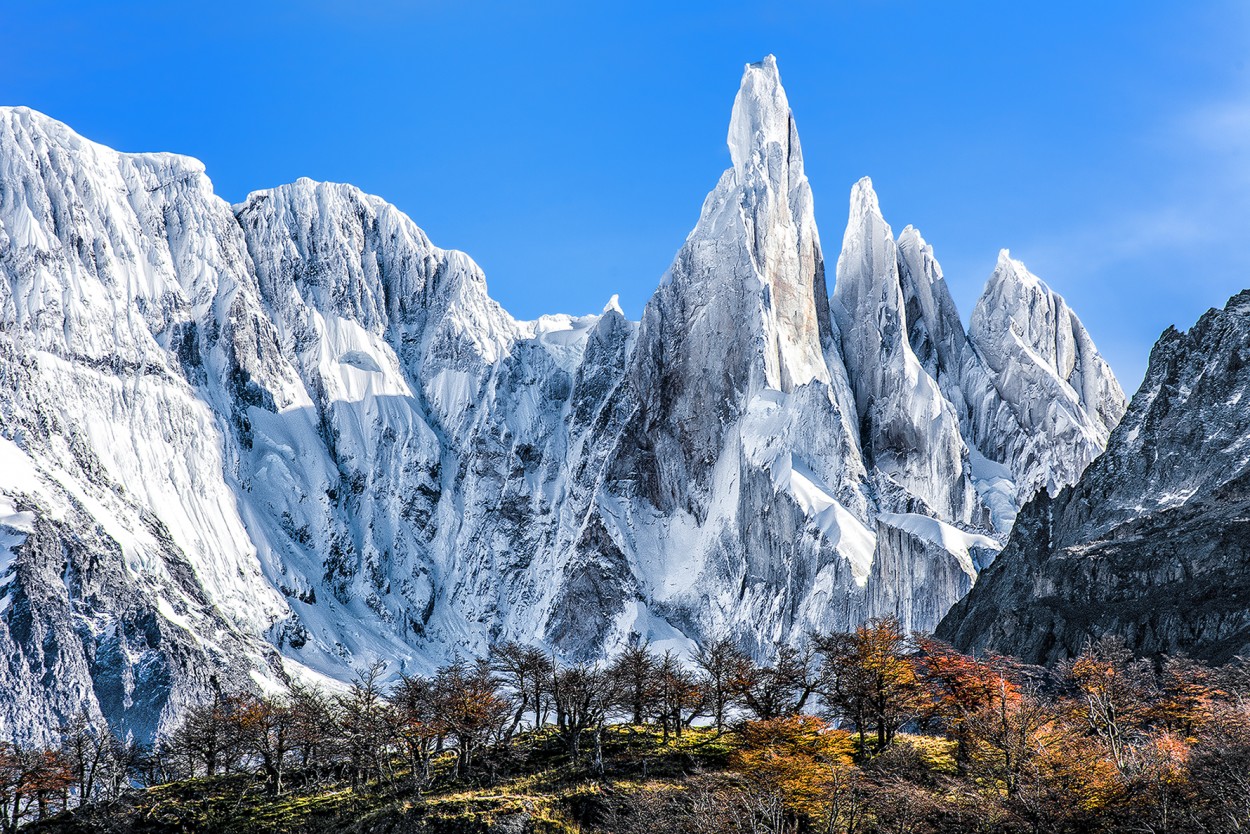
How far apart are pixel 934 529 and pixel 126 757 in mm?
93829

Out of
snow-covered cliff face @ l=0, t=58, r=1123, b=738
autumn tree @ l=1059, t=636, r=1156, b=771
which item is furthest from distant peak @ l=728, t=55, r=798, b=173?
autumn tree @ l=1059, t=636, r=1156, b=771

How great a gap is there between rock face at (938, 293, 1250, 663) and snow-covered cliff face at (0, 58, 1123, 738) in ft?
115

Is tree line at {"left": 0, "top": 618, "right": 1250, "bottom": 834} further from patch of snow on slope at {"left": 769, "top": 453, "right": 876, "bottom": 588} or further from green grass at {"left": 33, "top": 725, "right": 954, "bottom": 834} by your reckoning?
patch of snow on slope at {"left": 769, "top": 453, "right": 876, "bottom": 588}

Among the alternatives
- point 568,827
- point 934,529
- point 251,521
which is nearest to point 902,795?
point 568,827

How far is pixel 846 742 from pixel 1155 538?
35.2m

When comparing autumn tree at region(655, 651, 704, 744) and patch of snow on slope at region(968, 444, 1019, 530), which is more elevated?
patch of snow on slope at region(968, 444, 1019, 530)

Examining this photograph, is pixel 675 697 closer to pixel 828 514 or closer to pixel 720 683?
pixel 720 683

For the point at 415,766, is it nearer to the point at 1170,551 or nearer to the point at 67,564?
the point at 1170,551

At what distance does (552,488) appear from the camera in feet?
656

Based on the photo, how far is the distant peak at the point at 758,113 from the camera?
638 feet

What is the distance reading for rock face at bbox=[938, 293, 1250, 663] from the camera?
7644 centimetres

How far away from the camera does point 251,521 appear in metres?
184

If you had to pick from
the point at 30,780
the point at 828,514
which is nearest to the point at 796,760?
the point at 30,780

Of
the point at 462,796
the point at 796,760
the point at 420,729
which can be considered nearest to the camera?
the point at 796,760
